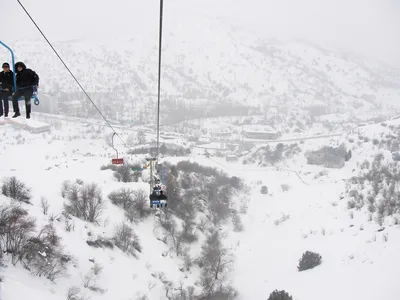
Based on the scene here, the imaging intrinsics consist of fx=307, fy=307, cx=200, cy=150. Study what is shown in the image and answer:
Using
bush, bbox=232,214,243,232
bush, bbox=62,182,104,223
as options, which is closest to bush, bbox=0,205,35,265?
bush, bbox=62,182,104,223

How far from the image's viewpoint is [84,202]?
3117cm

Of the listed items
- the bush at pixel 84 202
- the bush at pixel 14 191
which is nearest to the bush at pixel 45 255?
the bush at pixel 14 191

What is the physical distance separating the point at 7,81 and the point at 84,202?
80.8 feet

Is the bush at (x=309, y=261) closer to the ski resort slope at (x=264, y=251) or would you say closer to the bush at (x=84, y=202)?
the ski resort slope at (x=264, y=251)

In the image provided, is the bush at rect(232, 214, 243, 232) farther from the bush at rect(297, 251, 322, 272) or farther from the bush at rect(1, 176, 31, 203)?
the bush at rect(1, 176, 31, 203)

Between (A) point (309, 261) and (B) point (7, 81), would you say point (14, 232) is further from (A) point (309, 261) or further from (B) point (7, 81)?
(A) point (309, 261)

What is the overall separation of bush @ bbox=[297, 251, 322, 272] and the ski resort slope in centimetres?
54

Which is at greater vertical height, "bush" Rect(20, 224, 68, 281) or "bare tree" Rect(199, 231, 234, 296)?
"bush" Rect(20, 224, 68, 281)

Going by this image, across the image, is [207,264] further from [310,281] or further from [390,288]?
[390,288]

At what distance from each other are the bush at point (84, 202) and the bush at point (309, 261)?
20.9 m

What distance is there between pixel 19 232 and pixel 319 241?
28.5 meters

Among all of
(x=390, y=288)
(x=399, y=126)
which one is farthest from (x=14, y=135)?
(x=399, y=126)

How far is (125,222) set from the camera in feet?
112

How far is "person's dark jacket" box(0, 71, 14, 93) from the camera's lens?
27.8 feet
